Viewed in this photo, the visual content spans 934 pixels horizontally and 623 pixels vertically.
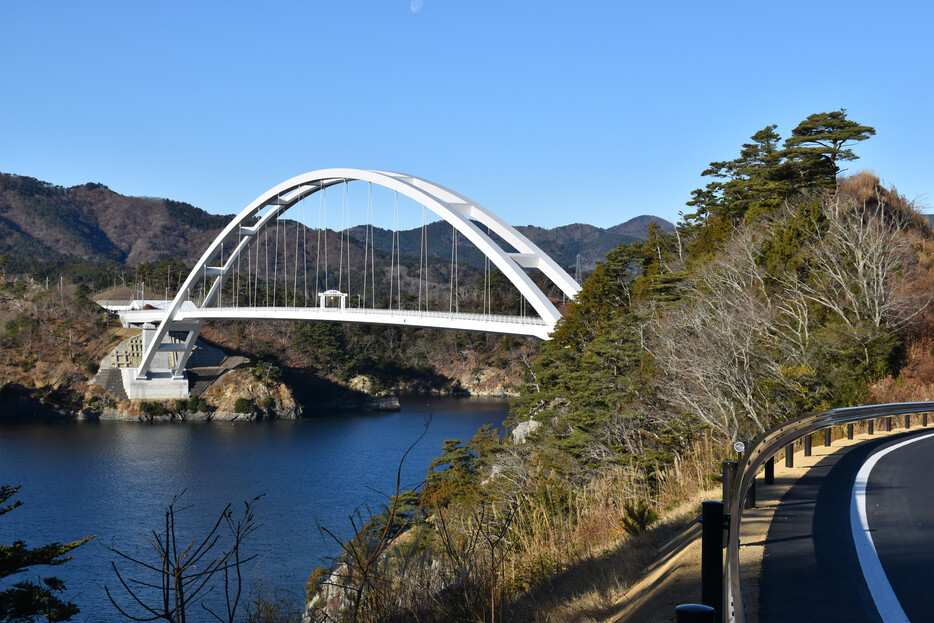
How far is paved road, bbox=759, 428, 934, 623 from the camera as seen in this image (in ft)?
12.6

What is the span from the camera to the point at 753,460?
4859mm

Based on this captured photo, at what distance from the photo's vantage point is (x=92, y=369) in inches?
2495

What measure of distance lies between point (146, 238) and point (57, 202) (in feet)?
69.4

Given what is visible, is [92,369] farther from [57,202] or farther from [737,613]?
[57,202]


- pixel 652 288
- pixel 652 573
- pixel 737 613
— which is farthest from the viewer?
pixel 652 288

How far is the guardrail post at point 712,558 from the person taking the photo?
3127mm

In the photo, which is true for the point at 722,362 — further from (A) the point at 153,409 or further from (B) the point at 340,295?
(A) the point at 153,409

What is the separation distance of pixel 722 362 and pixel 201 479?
23.7m

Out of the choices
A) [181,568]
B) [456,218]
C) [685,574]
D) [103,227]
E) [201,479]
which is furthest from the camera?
[103,227]

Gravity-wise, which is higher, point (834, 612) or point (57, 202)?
point (57, 202)

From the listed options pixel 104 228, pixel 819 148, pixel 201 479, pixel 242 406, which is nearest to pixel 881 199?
pixel 819 148

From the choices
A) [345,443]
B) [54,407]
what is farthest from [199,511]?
[54,407]

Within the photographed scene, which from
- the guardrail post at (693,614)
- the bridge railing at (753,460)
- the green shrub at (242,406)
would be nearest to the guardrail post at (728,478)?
the bridge railing at (753,460)

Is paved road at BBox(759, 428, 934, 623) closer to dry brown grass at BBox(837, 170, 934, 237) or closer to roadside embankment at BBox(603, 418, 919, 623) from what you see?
roadside embankment at BBox(603, 418, 919, 623)
